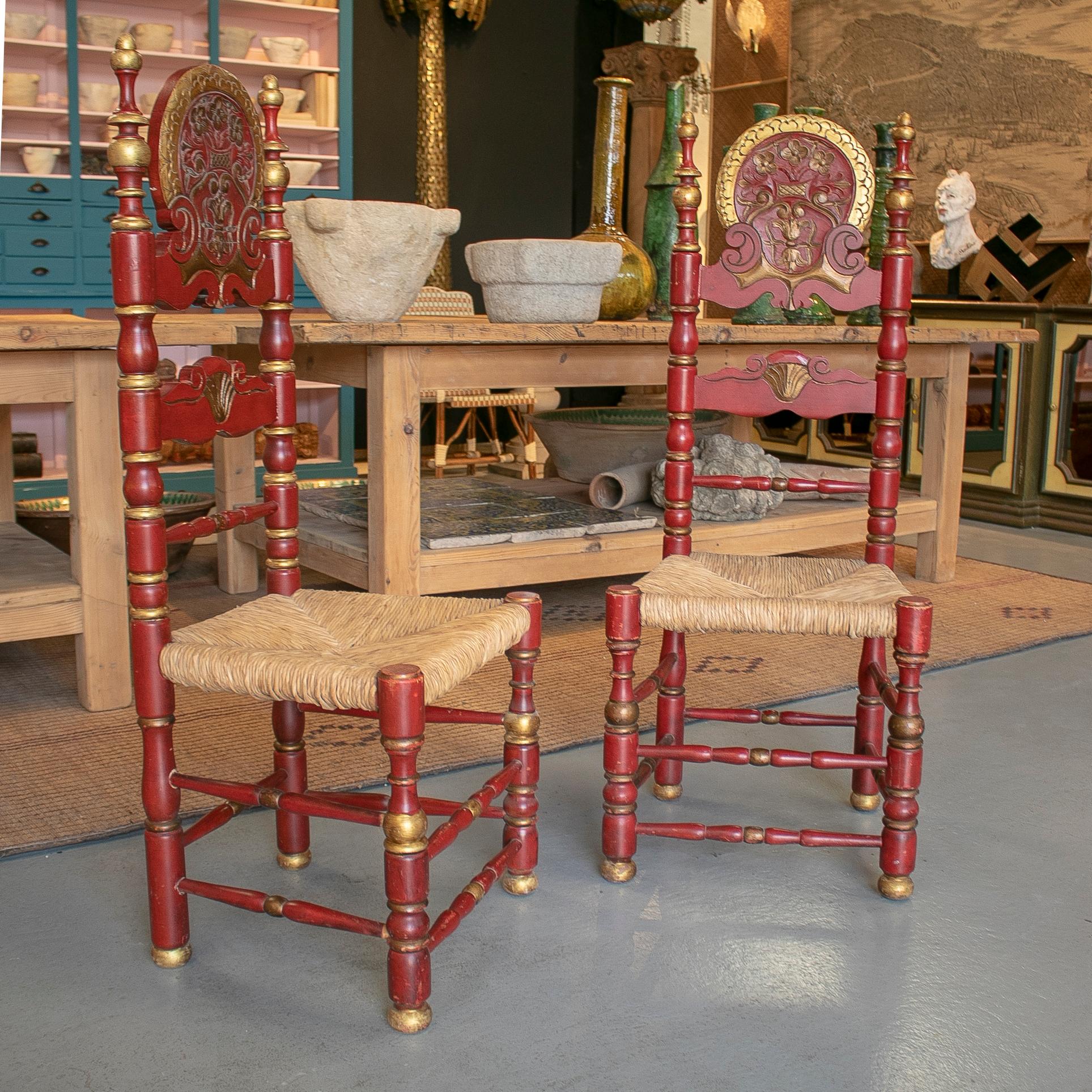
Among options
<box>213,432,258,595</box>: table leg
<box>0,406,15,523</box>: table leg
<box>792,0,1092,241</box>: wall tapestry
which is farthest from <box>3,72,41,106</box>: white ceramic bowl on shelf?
<box>792,0,1092,241</box>: wall tapestry

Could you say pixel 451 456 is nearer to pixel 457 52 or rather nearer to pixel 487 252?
pixel 457 52

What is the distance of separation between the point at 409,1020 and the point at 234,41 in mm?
5137

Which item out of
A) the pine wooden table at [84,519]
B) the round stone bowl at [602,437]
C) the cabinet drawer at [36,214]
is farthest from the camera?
the cabinet drawer at [36,214]

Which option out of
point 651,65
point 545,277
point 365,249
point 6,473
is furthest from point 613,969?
point 651,65

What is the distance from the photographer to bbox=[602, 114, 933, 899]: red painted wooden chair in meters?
1.66

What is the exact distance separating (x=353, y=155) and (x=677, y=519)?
15.1 feet

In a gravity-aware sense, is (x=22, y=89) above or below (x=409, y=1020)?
above

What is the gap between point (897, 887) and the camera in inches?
65.2

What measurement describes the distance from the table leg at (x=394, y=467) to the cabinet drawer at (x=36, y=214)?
3.16 metres

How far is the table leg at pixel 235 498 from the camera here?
10.5ft

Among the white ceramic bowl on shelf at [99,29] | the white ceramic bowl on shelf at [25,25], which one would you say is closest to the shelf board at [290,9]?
the white ceramic bowl on shelf at [99,29]

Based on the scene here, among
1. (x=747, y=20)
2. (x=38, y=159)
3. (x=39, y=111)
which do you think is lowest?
(x=38, y=159)

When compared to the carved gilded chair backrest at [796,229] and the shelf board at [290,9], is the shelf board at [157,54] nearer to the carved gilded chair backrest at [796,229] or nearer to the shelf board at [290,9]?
the shelf board at [290,9]

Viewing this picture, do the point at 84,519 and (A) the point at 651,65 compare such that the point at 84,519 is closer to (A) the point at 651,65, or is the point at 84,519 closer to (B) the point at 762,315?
(B) the point at 762,315
